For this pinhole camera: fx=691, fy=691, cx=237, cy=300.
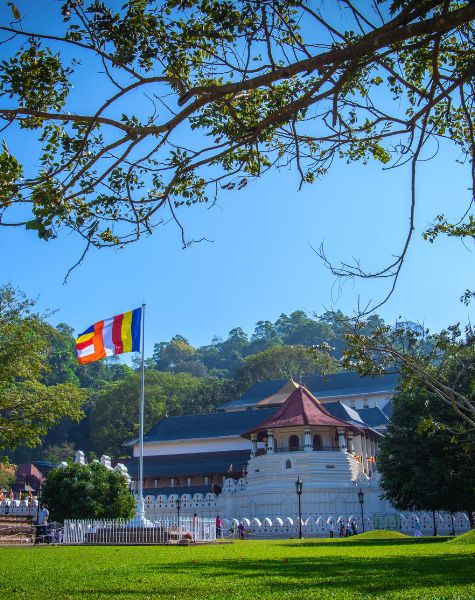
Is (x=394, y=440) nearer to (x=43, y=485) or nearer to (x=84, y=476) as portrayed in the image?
(x=84, y=476)

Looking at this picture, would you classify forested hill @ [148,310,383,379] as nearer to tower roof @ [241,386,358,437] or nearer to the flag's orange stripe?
tower roof @ [241,386,358,437]

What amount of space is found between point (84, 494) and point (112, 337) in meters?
6.97

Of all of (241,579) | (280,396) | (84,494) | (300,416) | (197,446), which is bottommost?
(241,579)

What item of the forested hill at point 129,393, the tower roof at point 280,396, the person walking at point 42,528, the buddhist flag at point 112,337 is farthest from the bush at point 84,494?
the tower roof at point 280,396

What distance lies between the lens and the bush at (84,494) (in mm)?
29969

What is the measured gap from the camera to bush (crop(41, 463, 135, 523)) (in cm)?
2997

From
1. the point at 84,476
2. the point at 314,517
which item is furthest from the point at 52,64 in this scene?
the point at 314,517

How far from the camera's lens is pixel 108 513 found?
30766mm

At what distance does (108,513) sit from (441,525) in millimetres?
18585

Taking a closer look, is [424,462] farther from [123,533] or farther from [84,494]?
[84,494]

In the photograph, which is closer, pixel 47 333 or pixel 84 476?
pixel 47 333

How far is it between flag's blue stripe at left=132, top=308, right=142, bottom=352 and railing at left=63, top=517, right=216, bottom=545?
7.72 meters

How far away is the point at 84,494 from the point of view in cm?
3005

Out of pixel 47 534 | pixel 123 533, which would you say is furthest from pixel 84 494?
pixel 123 533
